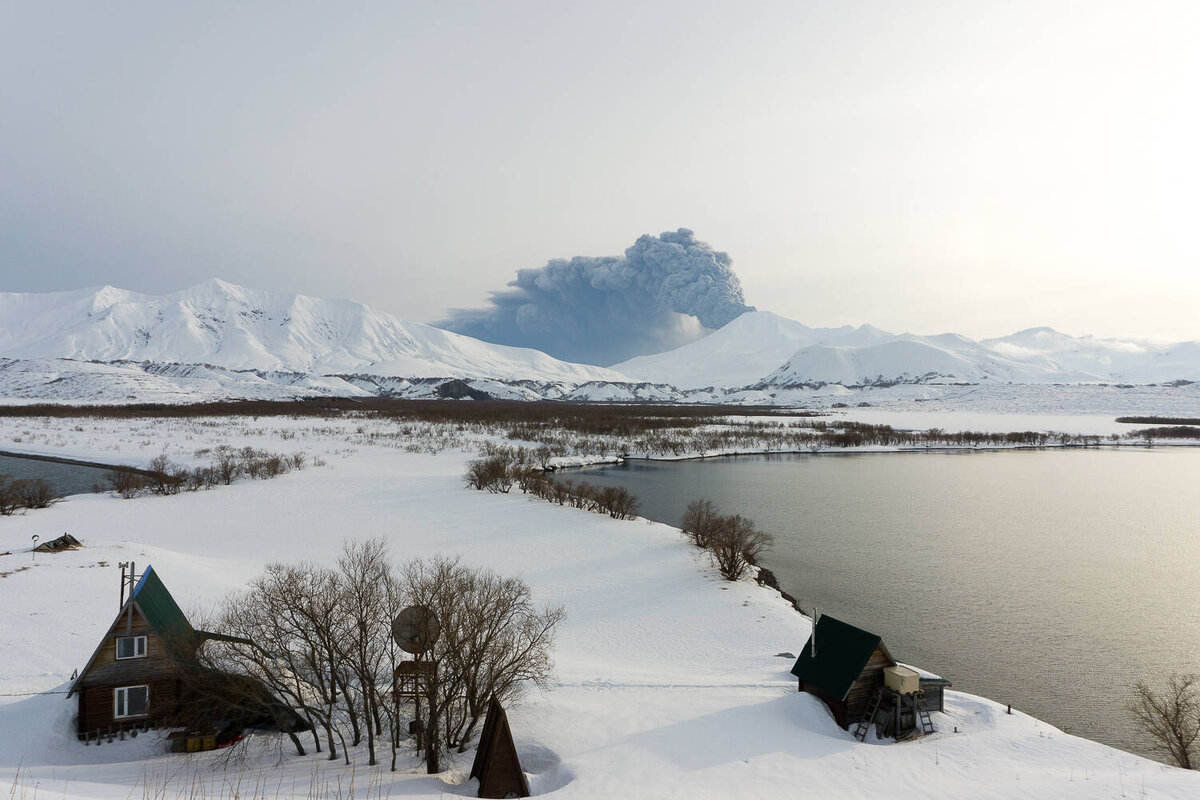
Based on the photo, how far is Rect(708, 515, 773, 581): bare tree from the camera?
91.9ft

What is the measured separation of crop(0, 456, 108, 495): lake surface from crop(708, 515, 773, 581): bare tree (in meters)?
48.0

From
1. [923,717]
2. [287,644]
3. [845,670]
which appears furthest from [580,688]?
[923,717]

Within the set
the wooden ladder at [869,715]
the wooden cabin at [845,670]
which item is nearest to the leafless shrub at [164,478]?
the wooden cabin at [845,670]

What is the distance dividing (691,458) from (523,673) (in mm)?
59745

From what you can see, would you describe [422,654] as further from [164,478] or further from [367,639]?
[164,478]

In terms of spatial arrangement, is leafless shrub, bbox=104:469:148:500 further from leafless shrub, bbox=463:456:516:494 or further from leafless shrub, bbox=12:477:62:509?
leafless shrub, bbox=463:456:516:494

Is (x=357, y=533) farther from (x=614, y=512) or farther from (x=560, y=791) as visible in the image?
(x=560, y=791)

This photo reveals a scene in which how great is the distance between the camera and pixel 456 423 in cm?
10238

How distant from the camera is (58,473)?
54.0 meters

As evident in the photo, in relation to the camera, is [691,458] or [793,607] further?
[691,458]

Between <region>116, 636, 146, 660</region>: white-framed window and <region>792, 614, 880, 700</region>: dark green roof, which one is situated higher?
<region>116, 636, 146, 660</region>: white-framed window

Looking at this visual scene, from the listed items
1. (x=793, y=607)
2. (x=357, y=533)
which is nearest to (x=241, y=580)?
(x=357, y=533)

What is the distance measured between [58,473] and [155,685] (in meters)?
54.2

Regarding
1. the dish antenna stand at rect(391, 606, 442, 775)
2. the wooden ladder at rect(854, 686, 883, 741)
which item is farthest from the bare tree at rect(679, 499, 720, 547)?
the dish antenna stand at rect(391, 606, 442, 775)
